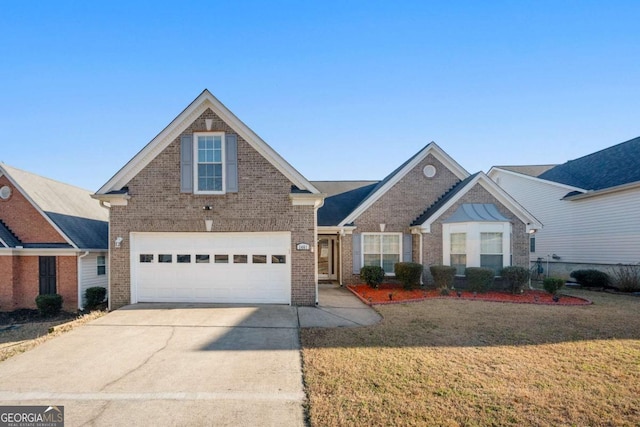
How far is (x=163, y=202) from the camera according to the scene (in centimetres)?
1098

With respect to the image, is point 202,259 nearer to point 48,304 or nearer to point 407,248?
point 48,304

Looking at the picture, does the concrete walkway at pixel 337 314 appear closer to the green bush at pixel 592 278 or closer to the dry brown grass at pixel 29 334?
the dry brown grass at pixel 29 334

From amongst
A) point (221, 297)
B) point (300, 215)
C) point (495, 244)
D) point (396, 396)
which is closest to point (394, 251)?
point (495, 244)

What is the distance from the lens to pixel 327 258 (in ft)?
59.2

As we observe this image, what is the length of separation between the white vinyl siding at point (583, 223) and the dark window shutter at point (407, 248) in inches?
397

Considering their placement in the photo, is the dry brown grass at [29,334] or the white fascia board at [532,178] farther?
the white fascia board at [532,178]

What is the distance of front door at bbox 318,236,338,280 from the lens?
17.7 m

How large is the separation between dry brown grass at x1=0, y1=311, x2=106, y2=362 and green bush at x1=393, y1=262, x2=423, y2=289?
10.8 meters

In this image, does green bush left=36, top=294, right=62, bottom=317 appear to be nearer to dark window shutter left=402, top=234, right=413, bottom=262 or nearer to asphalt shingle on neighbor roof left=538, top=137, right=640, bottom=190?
dark window shutter left=402, top=234, right=413, bottom=262

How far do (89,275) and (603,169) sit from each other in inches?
1076

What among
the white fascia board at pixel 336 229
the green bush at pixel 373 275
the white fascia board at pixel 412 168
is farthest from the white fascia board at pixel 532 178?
the white fascia board at pixel 336 229

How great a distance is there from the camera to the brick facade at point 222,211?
10.9 meters

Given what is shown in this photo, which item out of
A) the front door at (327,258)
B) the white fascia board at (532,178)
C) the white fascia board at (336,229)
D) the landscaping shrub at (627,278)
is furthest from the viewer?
the white fascia board at (532,178)

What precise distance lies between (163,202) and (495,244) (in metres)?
13.1
